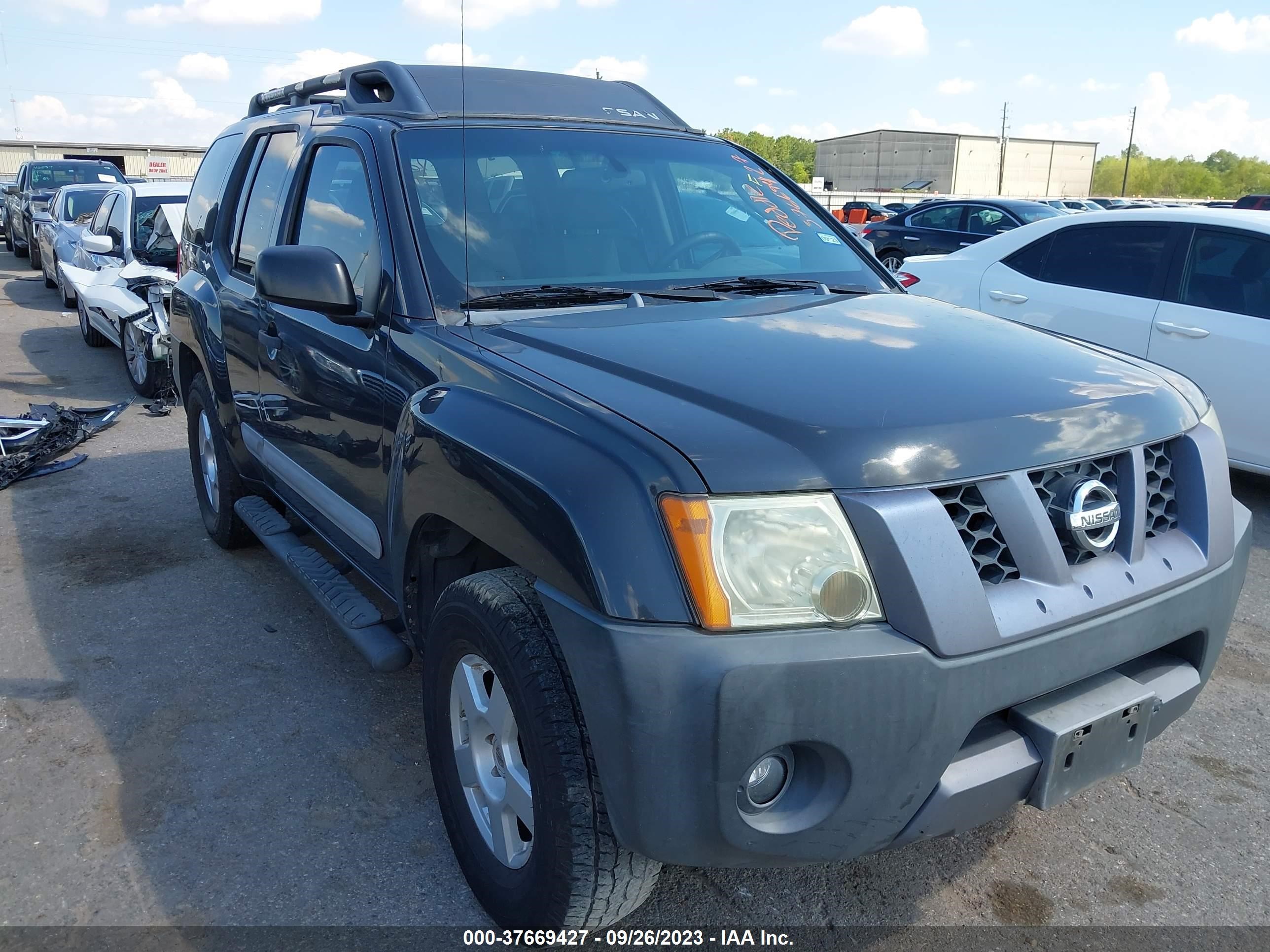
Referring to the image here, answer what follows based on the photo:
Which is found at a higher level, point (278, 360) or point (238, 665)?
point (278, 360)

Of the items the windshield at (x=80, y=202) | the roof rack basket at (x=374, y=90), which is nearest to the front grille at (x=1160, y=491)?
the roof rack basket at (x=374, y=90)

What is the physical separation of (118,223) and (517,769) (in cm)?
917

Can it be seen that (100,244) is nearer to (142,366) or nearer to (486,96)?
(142,366)

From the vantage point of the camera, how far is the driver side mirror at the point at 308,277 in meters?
2.76

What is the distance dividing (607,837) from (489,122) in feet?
7.36

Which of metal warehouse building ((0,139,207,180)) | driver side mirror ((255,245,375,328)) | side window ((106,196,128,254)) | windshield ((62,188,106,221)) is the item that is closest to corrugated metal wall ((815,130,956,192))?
metal warehouse building ((0,139,207,180))

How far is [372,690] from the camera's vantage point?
Answer: 3.60 metres

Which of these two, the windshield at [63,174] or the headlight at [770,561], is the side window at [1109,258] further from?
the windshield at [63,174]

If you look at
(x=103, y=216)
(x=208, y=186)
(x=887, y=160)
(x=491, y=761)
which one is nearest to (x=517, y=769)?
(x=491, y=761)

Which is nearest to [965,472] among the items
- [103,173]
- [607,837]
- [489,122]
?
[607,837]

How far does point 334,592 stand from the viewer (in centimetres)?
338

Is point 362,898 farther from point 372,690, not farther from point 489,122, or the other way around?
point 489,122

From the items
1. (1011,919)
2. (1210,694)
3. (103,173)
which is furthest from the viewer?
(103,173)

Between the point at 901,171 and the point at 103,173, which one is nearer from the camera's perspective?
the point at 103,173
